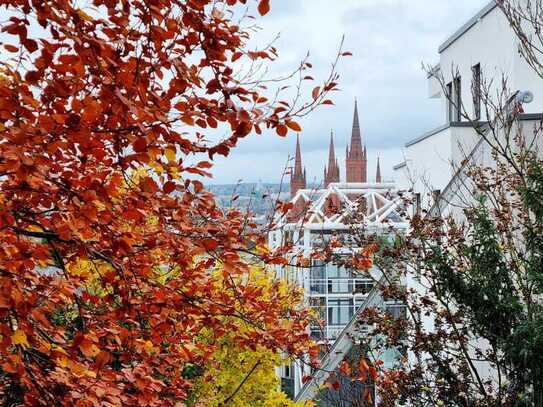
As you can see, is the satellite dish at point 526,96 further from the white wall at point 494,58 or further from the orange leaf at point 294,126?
the orange leaf at point 294,126

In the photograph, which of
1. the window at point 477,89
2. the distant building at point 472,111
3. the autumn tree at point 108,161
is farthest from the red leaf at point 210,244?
the distant building at point 472,111

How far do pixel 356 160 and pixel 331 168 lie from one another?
12.8 feet

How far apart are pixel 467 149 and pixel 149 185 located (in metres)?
11.2

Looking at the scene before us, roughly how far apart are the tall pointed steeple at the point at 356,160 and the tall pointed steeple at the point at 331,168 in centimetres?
194

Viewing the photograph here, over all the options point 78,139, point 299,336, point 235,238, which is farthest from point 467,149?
point 78,139

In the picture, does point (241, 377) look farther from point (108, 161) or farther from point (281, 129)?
point (281, 129)

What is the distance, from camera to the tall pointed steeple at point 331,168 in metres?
109

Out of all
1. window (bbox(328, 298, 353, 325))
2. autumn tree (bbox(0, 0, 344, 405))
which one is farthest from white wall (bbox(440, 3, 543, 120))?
window (bbox(328, 298, 353, 325))

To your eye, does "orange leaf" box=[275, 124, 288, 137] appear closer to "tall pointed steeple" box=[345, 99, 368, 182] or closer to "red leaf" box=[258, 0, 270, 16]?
"red leaf" box=[258, 0, 270, 16]

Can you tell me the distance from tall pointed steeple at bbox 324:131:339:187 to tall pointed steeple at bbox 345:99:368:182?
194cm

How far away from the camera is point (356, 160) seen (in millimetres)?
114500

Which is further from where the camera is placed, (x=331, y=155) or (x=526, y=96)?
(x=331, y=155)

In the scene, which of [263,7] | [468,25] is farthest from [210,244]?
[468,25]

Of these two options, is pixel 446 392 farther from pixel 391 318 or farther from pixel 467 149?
pixel 467 149
